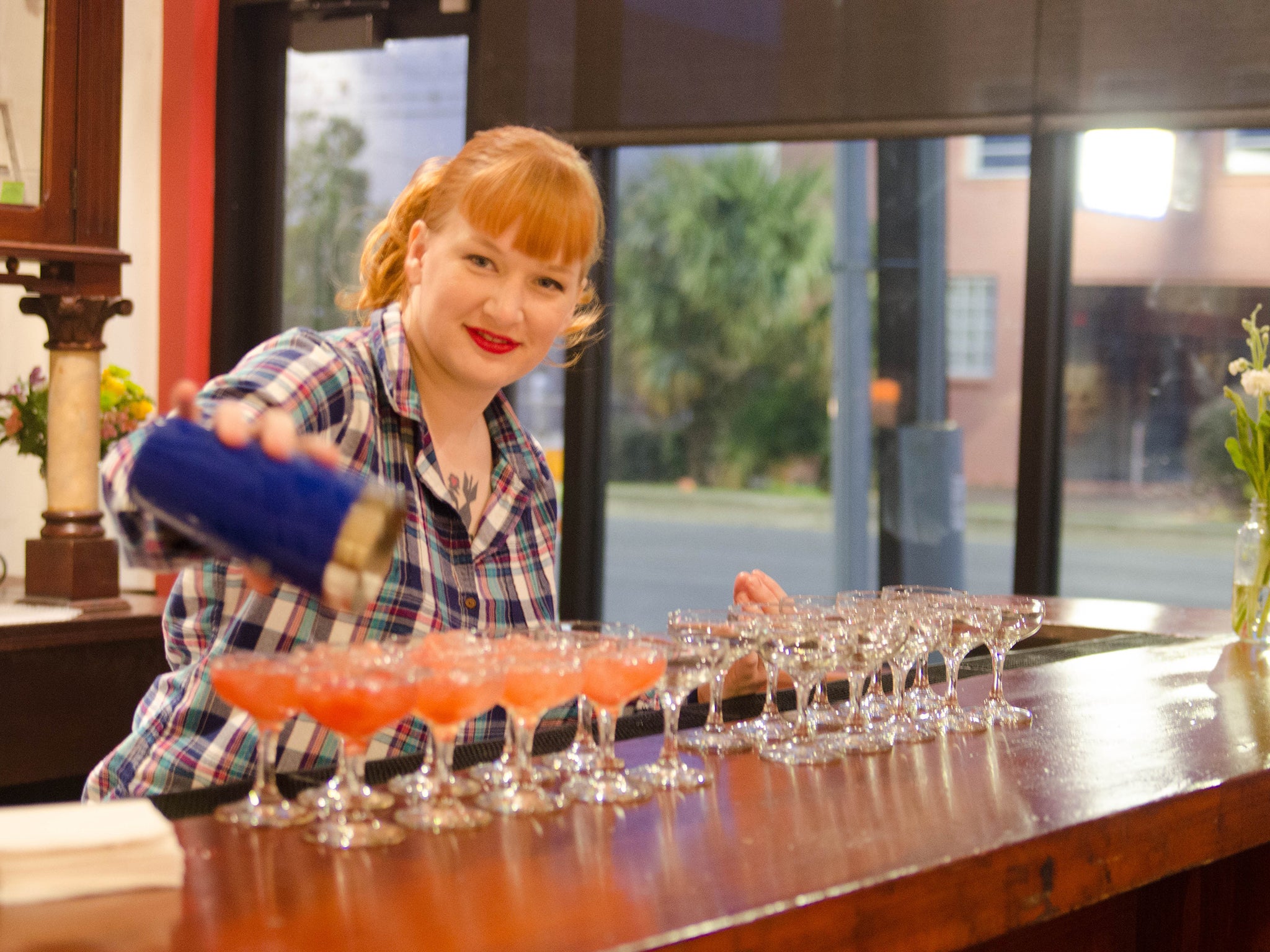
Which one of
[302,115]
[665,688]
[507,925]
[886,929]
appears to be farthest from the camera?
[302,115]

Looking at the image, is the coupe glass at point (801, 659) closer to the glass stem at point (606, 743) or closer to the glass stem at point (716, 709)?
the glass stem at point (716, 709)

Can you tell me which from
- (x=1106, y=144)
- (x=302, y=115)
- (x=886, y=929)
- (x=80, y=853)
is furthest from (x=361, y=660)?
(x=302, y=115)

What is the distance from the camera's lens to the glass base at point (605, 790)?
147 cm

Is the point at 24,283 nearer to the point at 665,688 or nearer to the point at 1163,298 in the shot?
the point at 665,688

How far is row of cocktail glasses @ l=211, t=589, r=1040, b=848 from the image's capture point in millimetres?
1328

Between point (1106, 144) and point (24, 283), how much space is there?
313 centimetres

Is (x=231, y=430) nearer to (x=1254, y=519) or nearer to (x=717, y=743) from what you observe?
(x=717, y=743)

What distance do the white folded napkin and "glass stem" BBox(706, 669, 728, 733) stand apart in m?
0.73

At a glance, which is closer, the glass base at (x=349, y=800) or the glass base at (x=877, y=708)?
the glass base at (x=349, y=800)

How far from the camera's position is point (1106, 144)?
4.39 metres

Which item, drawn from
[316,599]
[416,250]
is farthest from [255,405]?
[416,250]

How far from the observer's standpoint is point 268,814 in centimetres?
135

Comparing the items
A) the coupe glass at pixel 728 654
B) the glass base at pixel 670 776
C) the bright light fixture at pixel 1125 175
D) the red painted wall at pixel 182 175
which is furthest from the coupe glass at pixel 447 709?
the red painted wall at pixel 182 175

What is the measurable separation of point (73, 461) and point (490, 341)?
1.94 metres
